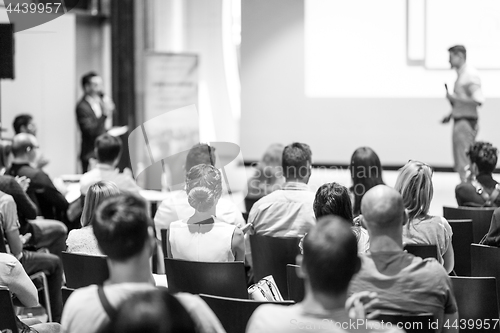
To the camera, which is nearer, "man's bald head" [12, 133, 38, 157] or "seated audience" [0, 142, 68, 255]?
"seated audience" [0, 142, 68, 255]

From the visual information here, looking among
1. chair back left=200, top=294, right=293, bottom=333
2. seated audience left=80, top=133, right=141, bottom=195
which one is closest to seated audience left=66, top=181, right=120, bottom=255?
chair back left=200, top=294, right=293, bottom=333

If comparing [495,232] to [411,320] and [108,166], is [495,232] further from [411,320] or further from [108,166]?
[108,166]

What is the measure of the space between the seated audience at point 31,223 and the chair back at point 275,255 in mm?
1580

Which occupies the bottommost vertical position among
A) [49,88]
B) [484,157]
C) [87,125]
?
[484,157]

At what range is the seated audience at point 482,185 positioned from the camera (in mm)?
4922

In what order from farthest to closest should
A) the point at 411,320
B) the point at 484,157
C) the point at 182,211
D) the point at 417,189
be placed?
the point at 484,157 → the point at 182,211 → the point at 417,189 → the point at 411,320

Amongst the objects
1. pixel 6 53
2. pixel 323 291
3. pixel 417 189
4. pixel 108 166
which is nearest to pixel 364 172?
pixel 417 189

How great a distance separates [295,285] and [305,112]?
6.66m

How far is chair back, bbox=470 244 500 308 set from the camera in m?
3.34

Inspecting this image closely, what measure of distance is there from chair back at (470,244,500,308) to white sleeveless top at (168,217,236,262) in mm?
1163

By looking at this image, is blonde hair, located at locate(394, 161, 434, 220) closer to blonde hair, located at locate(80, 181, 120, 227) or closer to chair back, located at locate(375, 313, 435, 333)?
chair back, located at locate(375, 313, 435, 333)

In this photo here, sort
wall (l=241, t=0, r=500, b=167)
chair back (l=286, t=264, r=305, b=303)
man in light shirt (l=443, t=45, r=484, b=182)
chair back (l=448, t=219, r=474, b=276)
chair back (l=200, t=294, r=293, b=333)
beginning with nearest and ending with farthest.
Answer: chair back (l=200, t=294, r=293, b=333) < chair back (l=286, t=264, r=305, b=303) < chair back (l=448, t=219, r=474, b=276) < man in light shirt (l=443, t=45, r=484, b=182) < wall (l=241, t=0, r=500, b=167)

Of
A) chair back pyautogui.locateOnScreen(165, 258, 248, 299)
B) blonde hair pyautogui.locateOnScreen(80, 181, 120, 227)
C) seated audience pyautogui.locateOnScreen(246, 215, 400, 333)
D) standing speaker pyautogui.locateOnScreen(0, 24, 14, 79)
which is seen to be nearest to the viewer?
seated audience pyautogui.locateOnScreen(246, 215, 400, 333)

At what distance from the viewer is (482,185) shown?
4.98 metres
